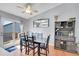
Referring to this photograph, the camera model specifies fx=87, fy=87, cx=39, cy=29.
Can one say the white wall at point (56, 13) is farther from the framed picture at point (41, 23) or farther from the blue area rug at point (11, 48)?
the blue area rug at point (11, 48)

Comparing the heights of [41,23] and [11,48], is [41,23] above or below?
above

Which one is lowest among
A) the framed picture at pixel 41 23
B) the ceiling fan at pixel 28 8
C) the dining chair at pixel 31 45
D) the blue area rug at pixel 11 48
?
the blue area rug at pixel 11 48

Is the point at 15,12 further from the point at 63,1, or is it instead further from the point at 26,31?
the point at 63,1

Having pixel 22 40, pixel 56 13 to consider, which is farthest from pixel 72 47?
pixel 22 40

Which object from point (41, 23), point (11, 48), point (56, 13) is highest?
point (56, 13)

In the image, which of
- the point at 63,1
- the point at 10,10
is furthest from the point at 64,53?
the point at 10,10

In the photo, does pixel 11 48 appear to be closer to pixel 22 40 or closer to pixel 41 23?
pixel 22 40

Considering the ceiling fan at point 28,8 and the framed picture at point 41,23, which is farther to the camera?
the framed picture at point 41,23

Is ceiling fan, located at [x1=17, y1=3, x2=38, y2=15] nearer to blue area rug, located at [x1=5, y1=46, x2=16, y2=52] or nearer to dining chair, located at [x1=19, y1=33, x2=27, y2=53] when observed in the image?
dining chair, located at [x1=19, y1=33, x2=27, y2=53]

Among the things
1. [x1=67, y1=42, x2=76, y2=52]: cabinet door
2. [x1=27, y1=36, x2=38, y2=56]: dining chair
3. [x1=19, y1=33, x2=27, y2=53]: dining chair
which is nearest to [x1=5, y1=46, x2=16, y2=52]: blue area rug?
[x1=19, y1=33, x2=27, y2=53]: dining chair

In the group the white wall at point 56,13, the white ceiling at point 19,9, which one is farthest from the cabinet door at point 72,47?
the white ceiling at point 19,9

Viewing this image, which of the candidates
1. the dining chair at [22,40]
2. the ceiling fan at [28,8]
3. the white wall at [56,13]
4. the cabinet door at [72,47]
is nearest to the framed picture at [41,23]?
the white wall at [56,13]

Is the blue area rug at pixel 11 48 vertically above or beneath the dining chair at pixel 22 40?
beneath

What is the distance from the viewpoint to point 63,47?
142 centimetres
